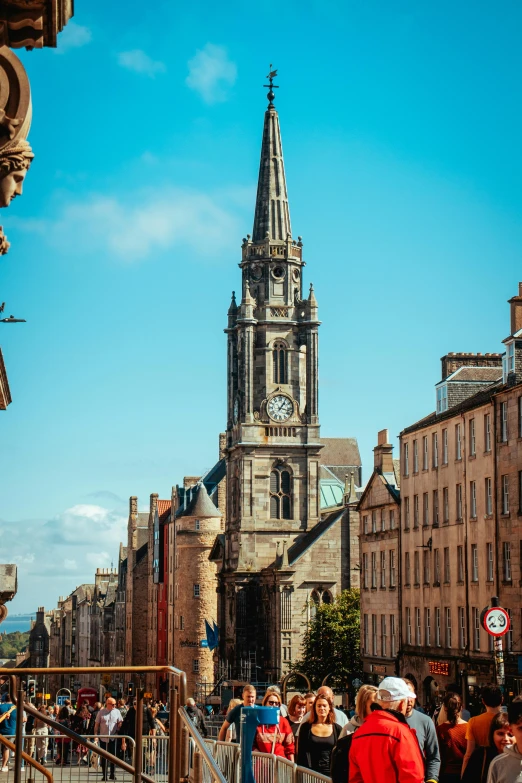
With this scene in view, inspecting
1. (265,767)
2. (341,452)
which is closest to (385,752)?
(265,767)

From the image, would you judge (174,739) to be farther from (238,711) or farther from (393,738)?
(238,711)

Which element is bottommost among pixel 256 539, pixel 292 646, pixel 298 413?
pixel 292 646

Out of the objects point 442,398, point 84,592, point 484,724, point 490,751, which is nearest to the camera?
point 490,751

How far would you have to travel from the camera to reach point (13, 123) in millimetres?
7672

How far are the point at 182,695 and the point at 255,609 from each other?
82.9 meters

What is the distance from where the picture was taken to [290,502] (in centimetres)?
9275

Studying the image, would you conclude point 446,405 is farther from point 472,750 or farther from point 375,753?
point 375,753

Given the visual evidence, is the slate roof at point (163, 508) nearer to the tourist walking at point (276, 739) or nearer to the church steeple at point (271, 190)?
the church steeple at point (271, 190)

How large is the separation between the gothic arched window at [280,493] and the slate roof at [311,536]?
76.4 inches

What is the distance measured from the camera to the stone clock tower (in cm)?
9144

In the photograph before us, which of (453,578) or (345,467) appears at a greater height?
(345,467)

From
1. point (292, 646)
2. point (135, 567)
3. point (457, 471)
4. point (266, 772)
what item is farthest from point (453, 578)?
point (135, 567)

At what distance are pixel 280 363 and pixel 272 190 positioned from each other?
37.6 feet

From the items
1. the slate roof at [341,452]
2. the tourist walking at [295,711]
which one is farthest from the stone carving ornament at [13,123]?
the slate roof at [341,452]
